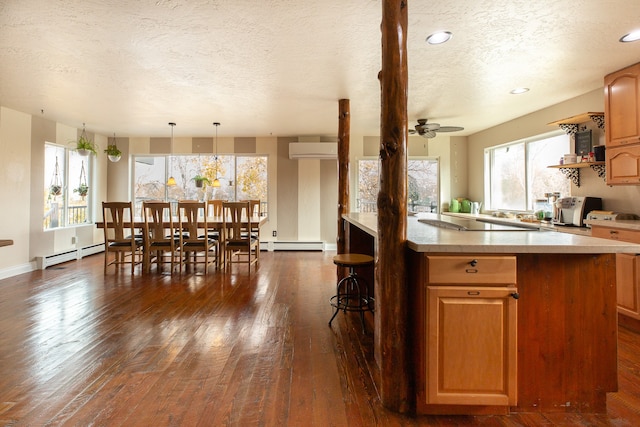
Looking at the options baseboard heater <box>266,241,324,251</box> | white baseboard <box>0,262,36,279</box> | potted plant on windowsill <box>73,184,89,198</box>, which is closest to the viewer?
white baseboard <box>0,262,36,279</box>

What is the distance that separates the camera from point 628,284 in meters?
2.90

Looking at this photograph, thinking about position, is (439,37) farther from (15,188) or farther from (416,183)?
(15,188)

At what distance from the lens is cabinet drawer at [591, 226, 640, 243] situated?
284cm

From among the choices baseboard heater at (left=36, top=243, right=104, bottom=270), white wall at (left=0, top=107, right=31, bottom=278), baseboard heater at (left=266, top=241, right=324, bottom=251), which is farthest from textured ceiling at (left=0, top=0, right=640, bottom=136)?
baseboard heater at (left=266, top=241, right=324, bottom=251)

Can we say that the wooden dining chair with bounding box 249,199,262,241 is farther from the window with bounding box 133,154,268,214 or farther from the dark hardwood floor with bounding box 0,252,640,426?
the dark hardwood floor with bounding box 0,252,640,426

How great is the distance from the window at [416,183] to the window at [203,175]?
6.88ft

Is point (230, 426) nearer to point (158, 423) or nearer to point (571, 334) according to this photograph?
point (158, 423)

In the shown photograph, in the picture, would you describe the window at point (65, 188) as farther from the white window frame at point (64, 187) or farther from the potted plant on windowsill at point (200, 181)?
the potted plant on windowsill at point (200, 181)

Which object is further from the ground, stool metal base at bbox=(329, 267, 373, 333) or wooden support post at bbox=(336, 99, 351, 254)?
wooden support post at bbox=(336, 99, 351, 254)

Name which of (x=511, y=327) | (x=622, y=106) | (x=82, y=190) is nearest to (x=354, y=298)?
(x=511, y=327)

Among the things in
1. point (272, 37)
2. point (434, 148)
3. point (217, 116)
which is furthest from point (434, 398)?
point (434, 148)

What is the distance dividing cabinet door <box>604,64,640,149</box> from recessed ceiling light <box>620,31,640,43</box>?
557 mm

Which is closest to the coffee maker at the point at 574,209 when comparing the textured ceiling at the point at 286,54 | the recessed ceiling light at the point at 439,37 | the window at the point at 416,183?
the textured ceiling at the point at 286,54

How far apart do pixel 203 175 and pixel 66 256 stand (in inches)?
111
